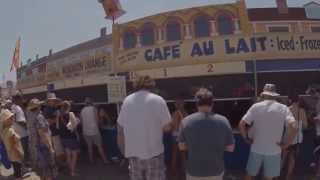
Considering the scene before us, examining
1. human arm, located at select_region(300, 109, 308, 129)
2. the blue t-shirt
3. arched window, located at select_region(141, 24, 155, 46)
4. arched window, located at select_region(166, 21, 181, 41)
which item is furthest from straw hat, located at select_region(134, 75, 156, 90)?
arched window, located at select_region(141, 24, 155, 46)

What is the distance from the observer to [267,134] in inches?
257

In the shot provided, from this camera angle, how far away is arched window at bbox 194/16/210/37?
34.4 ft

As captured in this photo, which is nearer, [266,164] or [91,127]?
[266,164]

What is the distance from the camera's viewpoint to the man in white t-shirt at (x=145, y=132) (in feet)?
17.7

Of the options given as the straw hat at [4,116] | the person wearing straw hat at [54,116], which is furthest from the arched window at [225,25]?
the straw hat at [4,116]

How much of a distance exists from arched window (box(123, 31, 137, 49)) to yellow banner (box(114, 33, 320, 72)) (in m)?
0.14

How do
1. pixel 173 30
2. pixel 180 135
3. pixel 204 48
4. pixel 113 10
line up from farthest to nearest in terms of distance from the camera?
pixel 113 10 → pixel 173 30 → pixel 204 48 → pixel 180 135

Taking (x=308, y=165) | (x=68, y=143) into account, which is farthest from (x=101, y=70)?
(x=308, y=165)

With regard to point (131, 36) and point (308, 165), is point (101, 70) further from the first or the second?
point (308, 165)

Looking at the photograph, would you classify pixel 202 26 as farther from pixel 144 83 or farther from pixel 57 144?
pixel 144 83

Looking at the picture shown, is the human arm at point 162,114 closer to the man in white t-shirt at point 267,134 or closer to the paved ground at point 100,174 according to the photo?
the man in white t-shirt at point 267,134

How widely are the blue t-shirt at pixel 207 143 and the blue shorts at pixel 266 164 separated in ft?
4.83

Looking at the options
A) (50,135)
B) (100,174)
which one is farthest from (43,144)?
(100,174)

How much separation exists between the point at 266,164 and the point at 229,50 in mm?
4070
